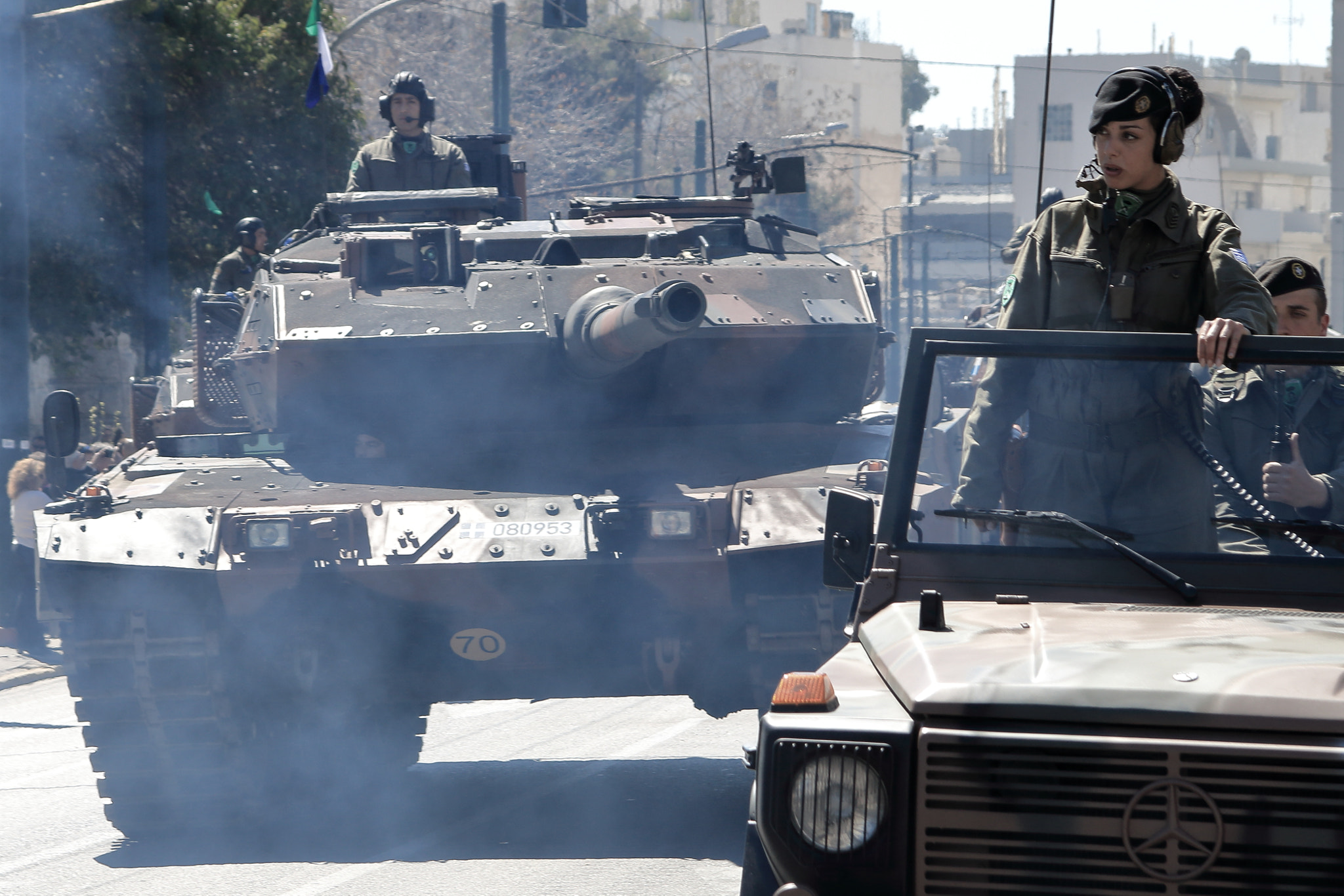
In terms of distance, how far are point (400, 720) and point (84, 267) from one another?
35.6 ft

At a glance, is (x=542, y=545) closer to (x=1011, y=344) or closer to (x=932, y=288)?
(x=1011, y=344)

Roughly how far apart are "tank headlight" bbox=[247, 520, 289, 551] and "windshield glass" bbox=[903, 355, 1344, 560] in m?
3.48

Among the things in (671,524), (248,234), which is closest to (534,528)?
(671,524)

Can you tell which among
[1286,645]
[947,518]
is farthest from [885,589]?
[1286,645]

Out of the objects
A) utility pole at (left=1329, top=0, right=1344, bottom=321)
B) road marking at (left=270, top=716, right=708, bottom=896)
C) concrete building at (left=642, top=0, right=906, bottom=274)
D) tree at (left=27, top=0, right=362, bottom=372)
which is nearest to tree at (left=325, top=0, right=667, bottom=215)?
concrete building at (left=642, top=0, right=906, bottom=274)

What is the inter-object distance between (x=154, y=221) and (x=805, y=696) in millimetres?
14909

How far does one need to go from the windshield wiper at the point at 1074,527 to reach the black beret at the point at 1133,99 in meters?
1.00

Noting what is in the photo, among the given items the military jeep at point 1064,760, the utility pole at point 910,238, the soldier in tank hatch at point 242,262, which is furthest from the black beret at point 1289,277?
the utility pole at point 910,238

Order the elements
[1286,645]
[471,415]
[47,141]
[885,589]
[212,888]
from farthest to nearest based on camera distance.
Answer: [47,141]
[471,415]
[212,888]
[885,589]
[1286,645]

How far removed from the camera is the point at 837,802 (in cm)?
296

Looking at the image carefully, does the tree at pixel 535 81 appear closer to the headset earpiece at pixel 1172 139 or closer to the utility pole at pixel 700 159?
the utility pole at pixel 700 159

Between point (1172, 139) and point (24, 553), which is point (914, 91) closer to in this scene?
point (24, 553)

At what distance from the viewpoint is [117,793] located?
24.1ft

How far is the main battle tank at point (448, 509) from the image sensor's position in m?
6.89
